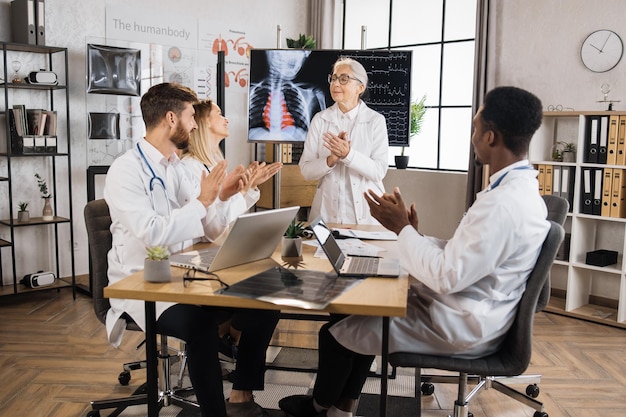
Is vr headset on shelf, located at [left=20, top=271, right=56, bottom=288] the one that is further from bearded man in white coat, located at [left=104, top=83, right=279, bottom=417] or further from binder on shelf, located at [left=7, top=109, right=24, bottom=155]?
bearded man in white coat, located at [left=104, top=83, right=279, bottom=417]

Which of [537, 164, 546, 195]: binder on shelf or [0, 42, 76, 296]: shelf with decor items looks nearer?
[0, 42, 76, 296]: shelf with decor items

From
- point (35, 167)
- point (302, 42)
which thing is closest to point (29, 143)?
point (35, 167)

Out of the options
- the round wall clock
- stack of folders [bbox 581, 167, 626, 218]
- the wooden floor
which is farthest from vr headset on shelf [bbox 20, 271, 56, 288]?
the round wall clock

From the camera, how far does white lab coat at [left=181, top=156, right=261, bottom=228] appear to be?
9.37ft

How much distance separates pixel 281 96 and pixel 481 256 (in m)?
3.13

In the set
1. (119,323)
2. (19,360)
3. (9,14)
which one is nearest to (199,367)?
(119,323)

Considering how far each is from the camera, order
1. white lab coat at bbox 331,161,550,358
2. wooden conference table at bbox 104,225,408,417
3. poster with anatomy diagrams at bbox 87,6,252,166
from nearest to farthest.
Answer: wooden conference table at bbox 104,225,408,417
white lab coat at bbox 331,161,550,358
poster with anatomy diagrams at bbox 87,6,252,166

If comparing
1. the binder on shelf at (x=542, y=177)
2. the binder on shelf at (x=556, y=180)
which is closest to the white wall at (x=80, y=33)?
the binder on shelf at (x=542, y=177)

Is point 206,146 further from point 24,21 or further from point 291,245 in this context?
point 24,21

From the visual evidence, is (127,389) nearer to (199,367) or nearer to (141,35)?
(199,367)

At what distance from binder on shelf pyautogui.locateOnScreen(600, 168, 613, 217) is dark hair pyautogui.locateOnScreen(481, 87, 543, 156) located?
2576mm

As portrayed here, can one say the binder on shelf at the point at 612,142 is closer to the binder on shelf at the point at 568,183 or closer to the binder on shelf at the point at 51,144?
the binder on shelf at the point at 568,183

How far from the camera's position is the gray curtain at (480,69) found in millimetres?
5180

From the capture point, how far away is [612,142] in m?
4.25
